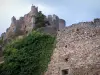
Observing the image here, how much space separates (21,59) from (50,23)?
21.4 feet

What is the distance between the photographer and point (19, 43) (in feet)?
84.4

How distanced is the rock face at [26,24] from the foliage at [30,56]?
390 cm

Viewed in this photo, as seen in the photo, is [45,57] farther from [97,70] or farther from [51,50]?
[97,70]

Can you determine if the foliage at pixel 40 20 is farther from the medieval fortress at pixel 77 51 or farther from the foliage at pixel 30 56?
the medieval fortress at pixel 77 51

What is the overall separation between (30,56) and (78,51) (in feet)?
12.9

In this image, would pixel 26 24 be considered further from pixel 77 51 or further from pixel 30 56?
pixel 77 51

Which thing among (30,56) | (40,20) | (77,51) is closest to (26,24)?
(40,20)

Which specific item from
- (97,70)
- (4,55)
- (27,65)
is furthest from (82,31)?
(4,55)

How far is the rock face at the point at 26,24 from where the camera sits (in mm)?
29250

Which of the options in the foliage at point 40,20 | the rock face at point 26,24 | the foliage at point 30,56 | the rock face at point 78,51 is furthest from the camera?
the rock face at point 26,24

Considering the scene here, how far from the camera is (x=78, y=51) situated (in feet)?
71.1

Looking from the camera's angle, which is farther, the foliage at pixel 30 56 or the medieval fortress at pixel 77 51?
the foliage at pixel 30 56

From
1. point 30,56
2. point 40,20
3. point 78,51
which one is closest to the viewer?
point 78,51

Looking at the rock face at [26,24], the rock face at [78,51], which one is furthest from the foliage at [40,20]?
the rock face at [78,51]
